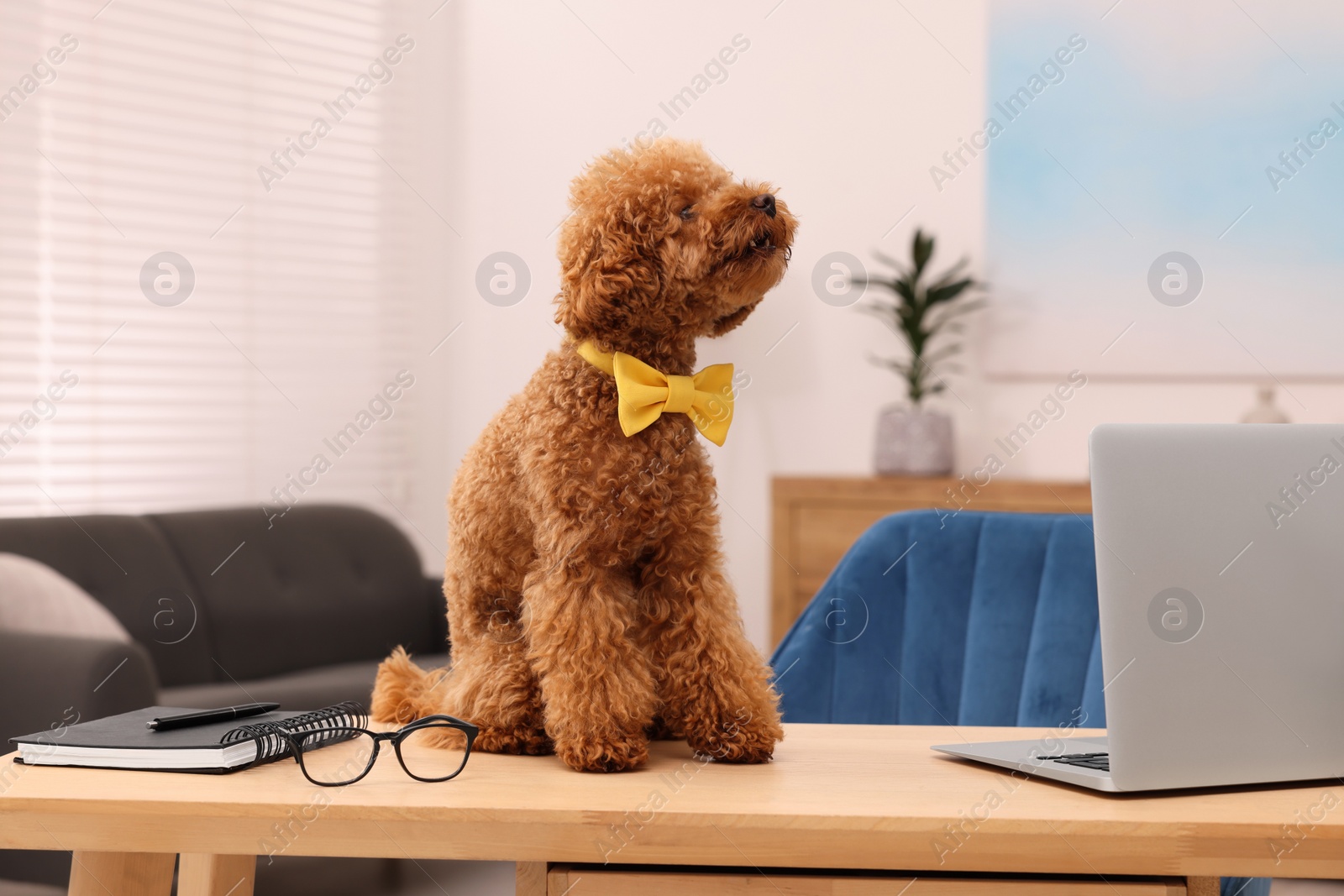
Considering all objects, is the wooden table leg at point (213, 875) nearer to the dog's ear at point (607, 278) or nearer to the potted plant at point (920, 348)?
the dog's ear at point (607, 278)

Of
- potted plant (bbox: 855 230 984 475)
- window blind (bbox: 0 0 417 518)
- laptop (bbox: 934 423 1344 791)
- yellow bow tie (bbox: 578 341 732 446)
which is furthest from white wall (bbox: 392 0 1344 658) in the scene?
laptop (bbox: 934 423 1344 791)

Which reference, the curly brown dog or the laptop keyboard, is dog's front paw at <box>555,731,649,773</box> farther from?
the laptop keyboard

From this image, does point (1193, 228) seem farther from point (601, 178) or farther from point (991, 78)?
point (601, 178)

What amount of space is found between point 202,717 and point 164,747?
92mm

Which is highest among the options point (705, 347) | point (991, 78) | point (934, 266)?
point (991, 78)

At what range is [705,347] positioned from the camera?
11.1 feet

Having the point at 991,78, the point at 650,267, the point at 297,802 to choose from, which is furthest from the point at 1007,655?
the point at 991,78

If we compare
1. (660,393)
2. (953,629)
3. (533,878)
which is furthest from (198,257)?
(533,878)

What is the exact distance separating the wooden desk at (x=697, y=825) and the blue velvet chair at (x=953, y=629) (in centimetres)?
62

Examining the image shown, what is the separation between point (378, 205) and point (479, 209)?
0.40m

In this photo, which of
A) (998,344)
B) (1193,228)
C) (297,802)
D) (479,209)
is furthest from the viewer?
(479,209)

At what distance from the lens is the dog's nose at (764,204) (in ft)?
2.93

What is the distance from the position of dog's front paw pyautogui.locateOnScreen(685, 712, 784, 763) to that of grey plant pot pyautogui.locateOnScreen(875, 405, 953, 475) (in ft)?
7.54

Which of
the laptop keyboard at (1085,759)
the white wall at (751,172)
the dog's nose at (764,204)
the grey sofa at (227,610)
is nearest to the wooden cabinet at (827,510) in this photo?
the white wall at (751,172)
